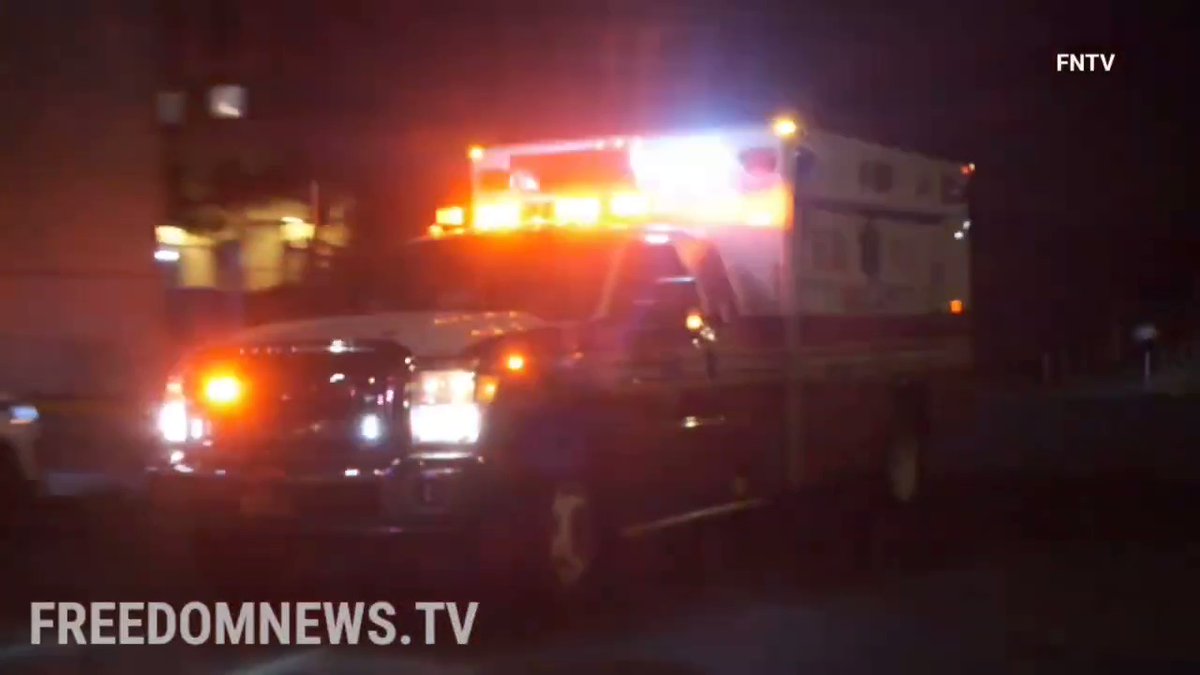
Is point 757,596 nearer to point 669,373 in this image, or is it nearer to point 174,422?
point 669,373

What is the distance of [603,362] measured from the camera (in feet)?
29.6

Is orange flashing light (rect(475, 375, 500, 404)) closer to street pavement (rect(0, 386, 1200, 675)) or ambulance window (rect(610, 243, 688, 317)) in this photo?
street pavement (rect(0, 386, 1200, 675))

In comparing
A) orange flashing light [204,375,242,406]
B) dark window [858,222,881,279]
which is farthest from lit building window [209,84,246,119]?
orange flashing light [204,375,242,406]

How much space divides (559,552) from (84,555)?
137 inches

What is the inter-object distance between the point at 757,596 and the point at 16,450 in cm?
485

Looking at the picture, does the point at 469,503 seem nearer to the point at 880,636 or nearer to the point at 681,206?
the point at 880,636

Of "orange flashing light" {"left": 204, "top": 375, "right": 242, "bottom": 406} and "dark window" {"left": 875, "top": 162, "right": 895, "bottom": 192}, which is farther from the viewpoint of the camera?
"dark window" {"left": 875, "top": 162, "right": 895, "bottom": 192}

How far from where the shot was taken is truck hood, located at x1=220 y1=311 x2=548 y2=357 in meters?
8.29

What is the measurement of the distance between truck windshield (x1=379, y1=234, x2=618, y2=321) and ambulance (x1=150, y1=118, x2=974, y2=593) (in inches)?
0.7

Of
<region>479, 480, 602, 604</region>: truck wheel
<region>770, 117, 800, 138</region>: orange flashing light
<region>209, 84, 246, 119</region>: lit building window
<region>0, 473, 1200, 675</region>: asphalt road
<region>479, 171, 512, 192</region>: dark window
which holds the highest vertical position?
<region>209, 84, 246, 119</region>: lit building window

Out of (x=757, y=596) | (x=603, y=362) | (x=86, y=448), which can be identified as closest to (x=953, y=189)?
(x=757, y=596)

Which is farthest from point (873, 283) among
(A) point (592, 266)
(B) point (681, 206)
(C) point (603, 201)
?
(A) point (592, 266)

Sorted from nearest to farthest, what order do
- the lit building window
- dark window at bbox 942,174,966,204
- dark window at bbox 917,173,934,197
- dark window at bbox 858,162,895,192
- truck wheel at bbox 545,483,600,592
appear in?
truck wheel at bbox 545,483,600,592 → dark window at bbox 858,162,895,192 → dark window at bbox 917,173,934,197 → dark window at bbox 942,174,966,204 → the lit building window

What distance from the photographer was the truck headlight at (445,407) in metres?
8.16
